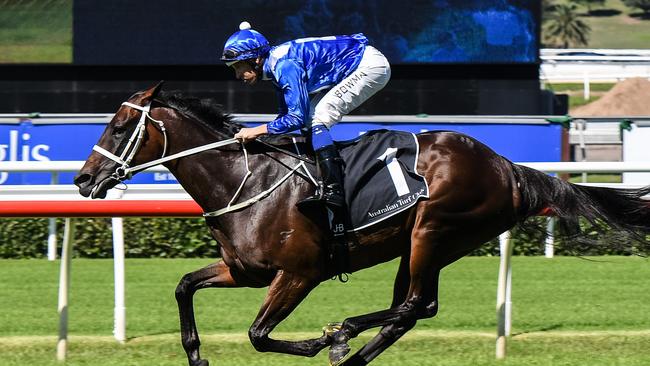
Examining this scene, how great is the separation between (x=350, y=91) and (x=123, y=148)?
1005 mm

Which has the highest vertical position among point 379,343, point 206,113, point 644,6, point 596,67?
point 644,6

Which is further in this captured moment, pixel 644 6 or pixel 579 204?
pixel 644 6

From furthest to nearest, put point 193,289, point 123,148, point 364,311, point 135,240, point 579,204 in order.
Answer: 1. point 135,240
2. point 364,311
3. point 579,204
4. point 193,289
5. point 123,148

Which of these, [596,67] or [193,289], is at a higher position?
[596,67]

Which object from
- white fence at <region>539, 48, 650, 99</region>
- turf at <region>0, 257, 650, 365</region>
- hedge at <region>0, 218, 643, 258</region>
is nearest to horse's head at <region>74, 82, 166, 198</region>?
turf at <region>0, 257, 650, 365</region>

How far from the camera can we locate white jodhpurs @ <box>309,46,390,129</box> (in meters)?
4.98

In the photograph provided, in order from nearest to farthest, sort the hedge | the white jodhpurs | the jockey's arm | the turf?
the jockey's arm
the white jodhpurs
the turf
the hedge

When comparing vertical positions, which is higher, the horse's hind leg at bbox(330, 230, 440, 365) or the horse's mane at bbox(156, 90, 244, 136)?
the horse's mane at bbox(156, 90, 244, 136)

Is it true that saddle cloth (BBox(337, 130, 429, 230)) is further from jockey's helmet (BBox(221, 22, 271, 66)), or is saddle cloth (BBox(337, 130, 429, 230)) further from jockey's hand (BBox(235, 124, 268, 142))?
jockey's helmet (BBox(221, 22, 271, 66))

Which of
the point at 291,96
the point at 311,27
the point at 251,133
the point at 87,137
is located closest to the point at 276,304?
the point at 251,133

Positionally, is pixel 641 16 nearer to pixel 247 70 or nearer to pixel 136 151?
pixel 247 70

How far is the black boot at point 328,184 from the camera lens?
4.79 metres

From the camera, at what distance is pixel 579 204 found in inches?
208

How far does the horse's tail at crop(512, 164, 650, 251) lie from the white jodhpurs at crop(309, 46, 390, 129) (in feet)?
2.46
